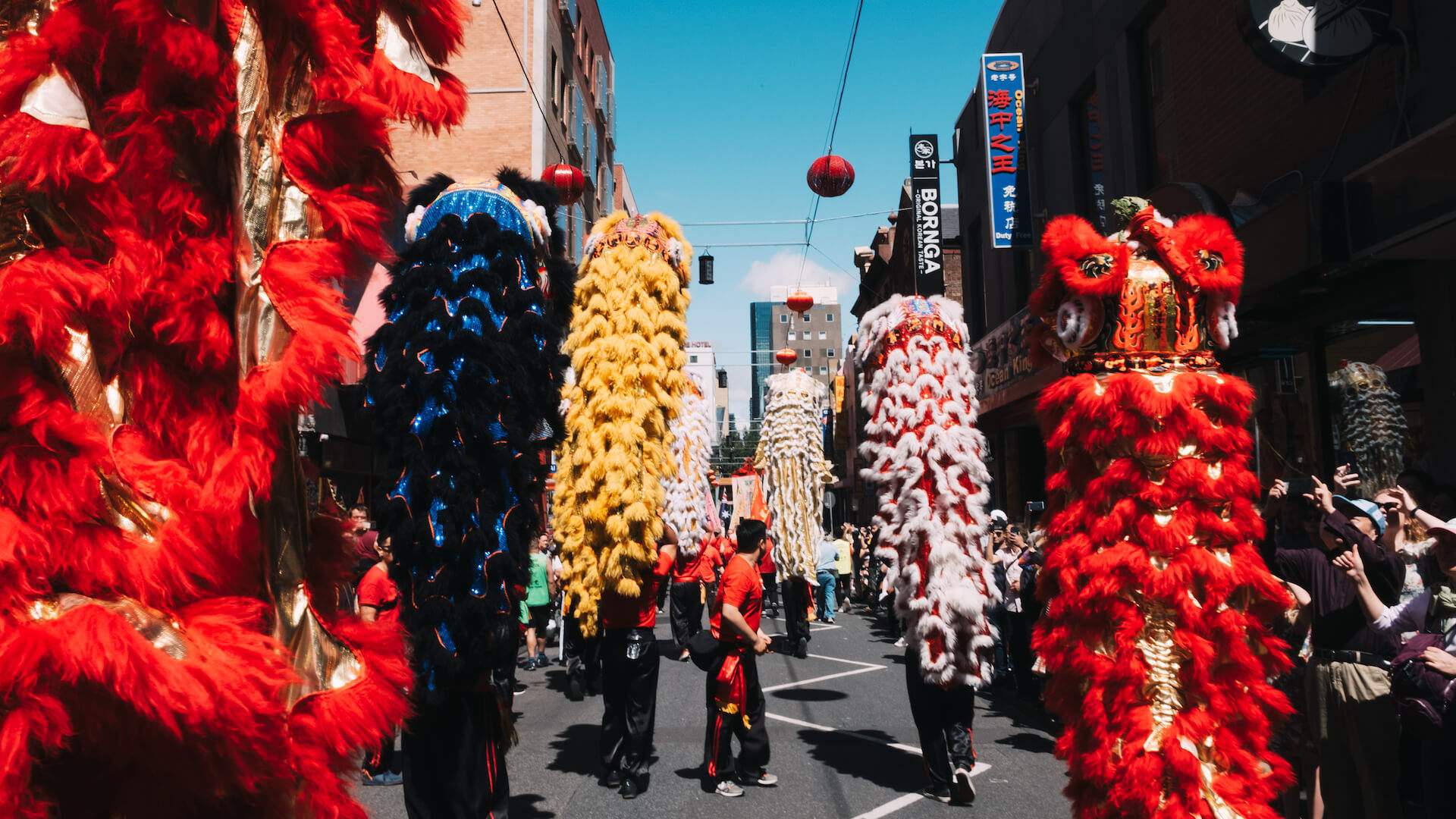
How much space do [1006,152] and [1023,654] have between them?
8.89 metres

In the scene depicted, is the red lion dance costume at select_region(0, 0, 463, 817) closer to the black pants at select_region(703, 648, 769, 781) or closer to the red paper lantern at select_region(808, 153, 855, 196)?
the black pants at select_region(703, 648, 769, 781)

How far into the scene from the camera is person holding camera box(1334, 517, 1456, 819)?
3631mm


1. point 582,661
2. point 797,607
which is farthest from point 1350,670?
point 797,607

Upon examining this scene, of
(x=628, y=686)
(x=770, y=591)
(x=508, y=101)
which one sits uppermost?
(x=508, y=101)

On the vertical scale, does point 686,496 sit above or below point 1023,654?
above

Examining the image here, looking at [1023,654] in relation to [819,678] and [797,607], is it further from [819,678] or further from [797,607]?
[797,607]

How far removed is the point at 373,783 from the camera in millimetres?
6738

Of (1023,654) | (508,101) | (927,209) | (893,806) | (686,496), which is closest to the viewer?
(893,806)

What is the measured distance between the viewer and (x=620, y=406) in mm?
5973

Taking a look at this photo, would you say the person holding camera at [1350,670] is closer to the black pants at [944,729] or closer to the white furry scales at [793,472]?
the black pants at [944,729]

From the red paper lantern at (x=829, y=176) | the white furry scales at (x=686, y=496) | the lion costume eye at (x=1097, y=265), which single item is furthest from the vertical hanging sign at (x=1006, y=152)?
the lion costume eye at (x=1097, y=265)

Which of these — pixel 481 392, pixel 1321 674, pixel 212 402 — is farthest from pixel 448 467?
pixel 1321 674

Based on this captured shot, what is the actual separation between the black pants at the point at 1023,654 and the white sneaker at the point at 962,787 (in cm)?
355

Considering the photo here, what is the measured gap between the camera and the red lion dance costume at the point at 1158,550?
3586mm
